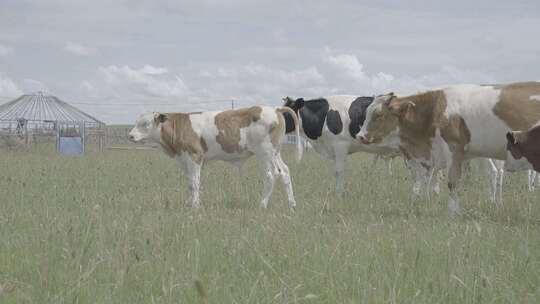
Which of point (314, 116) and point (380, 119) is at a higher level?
point (314, 116)

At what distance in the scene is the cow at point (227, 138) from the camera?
431 inches

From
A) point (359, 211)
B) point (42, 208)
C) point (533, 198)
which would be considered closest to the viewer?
point (42, 208)

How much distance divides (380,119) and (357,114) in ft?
10.3

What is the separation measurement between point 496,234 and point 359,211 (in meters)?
2.66

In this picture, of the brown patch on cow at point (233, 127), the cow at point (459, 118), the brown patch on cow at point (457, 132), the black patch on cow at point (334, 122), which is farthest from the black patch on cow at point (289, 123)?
the brown patch on cow at point (457, 132)

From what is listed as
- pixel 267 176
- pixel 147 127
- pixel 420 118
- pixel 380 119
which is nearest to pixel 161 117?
pixel 147 127

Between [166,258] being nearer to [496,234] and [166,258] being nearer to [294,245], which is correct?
Answer: [294,245]

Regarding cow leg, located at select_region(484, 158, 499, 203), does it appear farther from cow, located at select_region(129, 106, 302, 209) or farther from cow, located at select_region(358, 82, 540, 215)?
cow, located at select_region(129, 106, 302, 209)

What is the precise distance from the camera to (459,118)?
8656 millimetres

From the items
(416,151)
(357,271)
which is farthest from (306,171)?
(357,271)

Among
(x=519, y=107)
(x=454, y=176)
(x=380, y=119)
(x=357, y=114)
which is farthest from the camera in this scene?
(x=357, y=114)

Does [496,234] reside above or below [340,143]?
below

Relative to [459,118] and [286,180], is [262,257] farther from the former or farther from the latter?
[286,180]

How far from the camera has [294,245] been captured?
17.8 feet
